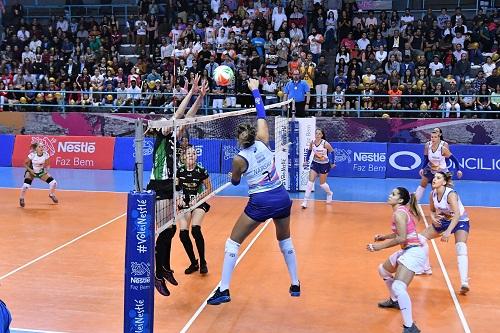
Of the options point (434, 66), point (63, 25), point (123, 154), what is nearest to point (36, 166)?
point (123, 154)

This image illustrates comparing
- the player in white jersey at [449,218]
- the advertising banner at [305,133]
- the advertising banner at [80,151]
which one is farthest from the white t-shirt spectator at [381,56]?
the player in white jersey at [449,218]

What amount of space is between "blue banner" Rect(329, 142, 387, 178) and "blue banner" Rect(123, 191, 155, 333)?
13894 mm

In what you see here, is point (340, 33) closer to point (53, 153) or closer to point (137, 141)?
point (53, 153)

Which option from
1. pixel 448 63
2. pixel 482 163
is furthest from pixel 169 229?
pixel 448 63

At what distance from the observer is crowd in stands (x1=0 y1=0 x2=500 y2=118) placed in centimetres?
2073

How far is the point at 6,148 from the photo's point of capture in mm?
21594

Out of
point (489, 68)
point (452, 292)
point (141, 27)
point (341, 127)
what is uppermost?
point (141, 27)

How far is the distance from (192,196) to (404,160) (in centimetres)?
1163

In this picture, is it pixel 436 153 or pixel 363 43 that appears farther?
pixel 363 43

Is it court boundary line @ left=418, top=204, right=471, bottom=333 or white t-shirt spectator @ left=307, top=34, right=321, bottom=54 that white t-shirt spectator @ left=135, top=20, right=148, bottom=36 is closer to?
white t-shirt spectator @ left=307, top=34, right=321, bottom=54

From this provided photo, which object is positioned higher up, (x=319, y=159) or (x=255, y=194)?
(x=255, y=194)

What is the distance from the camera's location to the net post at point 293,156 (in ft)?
53.6

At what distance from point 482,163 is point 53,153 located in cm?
1399

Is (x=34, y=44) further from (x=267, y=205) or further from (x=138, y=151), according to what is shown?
(x=138, y=151)
